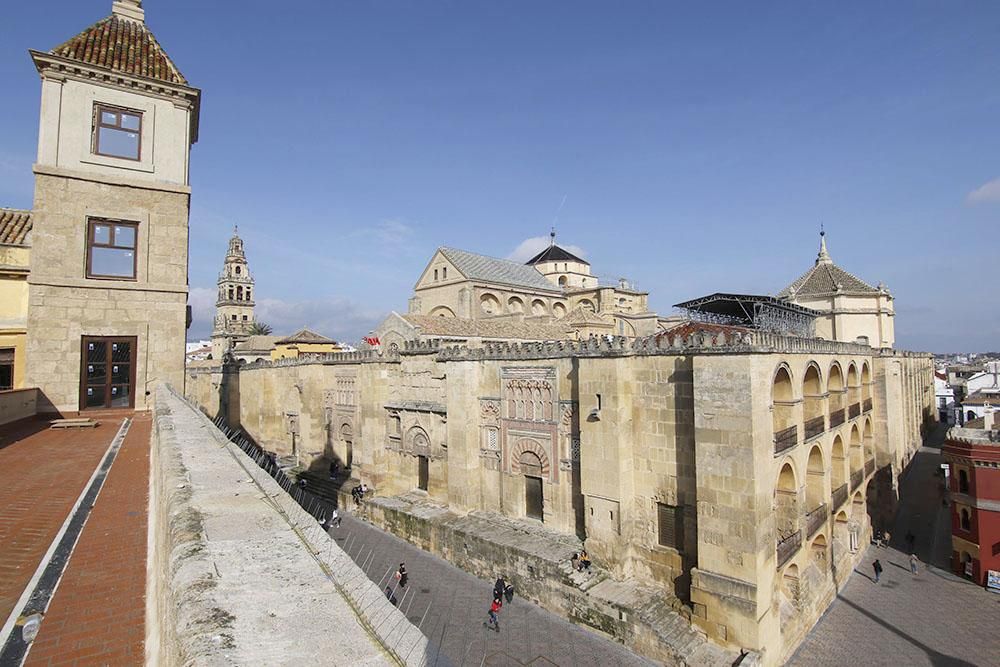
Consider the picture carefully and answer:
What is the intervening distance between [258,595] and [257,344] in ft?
179

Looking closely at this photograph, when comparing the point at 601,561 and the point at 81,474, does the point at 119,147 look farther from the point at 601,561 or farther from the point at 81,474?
the point at 601,561

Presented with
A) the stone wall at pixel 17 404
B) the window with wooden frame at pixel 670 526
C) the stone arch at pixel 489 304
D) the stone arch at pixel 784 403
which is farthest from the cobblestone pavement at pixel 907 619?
the stone arch at pixel 489 304

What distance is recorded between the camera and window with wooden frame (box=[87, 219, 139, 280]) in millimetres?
10406

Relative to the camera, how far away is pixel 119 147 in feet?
35.4

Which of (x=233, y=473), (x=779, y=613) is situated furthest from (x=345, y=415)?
(x=233, y=473)

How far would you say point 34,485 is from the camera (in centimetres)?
500

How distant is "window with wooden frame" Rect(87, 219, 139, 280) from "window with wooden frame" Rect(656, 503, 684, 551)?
1398 cm

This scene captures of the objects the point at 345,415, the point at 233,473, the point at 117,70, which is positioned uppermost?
the point at 117,70

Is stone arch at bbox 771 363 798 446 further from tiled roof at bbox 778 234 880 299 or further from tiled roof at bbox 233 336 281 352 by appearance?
tiled roof at bbox 233 336 281 352

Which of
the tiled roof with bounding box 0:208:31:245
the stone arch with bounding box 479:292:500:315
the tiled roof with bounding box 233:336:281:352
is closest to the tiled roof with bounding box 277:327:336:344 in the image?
the tiled roof with bounding box 233:336:281:352

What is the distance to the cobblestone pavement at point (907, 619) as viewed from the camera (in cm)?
1370

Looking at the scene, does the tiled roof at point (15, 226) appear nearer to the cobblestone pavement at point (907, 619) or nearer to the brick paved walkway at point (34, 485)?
the brick paved walkway at point (34, 485)

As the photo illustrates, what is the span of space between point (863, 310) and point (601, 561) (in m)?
29.3

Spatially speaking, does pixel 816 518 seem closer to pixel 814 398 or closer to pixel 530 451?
pixel 814 398
